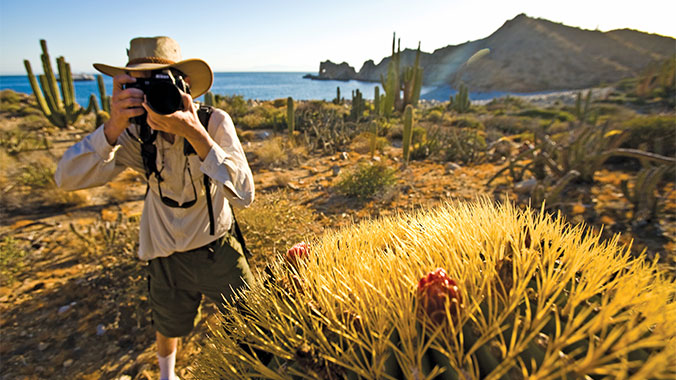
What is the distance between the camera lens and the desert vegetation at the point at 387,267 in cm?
51

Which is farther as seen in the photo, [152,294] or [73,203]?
[73,203]

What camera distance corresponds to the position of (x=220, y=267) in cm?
183

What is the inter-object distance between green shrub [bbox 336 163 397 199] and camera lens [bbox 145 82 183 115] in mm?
3540

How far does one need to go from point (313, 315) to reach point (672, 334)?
0.60m

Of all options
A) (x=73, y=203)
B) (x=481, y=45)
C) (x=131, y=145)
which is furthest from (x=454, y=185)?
(x=481, y=45)

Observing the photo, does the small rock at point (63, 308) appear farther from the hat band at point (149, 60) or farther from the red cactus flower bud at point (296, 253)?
the red cactus flower bud at point (296, 253)

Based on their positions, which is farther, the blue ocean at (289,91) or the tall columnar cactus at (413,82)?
the blue ocean at (289,91)

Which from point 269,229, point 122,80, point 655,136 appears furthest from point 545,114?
point 122,80

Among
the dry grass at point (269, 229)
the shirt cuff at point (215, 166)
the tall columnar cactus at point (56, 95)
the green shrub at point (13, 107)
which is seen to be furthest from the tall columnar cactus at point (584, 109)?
the green shrub at point (13, 107)

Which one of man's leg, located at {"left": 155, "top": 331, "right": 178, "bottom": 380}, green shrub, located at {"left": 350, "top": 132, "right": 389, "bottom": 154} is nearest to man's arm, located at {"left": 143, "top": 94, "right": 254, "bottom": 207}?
man's leg, located at {"left": 155, "top": 331, "right": 178, "bottom": 380}

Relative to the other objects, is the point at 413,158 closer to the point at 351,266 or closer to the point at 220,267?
the point at 220,267

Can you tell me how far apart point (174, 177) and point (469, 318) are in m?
1.67

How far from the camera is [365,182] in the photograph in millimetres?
4898

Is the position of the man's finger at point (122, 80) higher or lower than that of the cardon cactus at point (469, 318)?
higher
